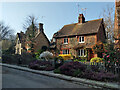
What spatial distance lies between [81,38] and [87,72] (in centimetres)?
A: 1537

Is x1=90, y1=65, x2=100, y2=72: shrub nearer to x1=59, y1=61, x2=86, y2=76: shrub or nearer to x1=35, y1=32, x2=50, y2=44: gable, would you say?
x1=59, y1=61, x2=86, y2=76: shrub

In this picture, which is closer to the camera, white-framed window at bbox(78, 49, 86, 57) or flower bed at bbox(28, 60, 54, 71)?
flower bed at bbox(28, 60, 54, 71)

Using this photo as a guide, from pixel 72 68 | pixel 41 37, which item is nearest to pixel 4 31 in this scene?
pixel 41 37

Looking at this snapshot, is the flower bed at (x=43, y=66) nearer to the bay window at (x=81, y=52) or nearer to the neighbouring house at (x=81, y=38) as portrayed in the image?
the neighbouring house at (x=81, y=38)

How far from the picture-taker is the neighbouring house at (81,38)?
2222 centimetres

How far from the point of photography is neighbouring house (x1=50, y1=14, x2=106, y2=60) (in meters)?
22.2

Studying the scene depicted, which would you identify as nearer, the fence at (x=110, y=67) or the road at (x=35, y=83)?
the road at (x=35, y=83)

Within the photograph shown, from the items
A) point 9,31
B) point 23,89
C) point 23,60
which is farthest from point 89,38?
point 9,31

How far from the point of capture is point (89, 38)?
22578 millimetres

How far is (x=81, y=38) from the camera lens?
23.6 m

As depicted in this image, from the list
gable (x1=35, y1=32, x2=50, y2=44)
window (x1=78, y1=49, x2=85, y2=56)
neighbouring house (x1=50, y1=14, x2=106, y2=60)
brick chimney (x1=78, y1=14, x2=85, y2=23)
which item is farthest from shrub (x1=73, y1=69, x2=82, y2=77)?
gable (x1=35, y1=32, x2=50, y2=44)

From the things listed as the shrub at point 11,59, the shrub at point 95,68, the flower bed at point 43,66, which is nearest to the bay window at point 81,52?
the flower bed at point 43,66

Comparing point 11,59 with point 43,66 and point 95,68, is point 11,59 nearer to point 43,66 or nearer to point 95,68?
point 43,66

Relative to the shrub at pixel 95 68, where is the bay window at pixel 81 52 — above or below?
above
